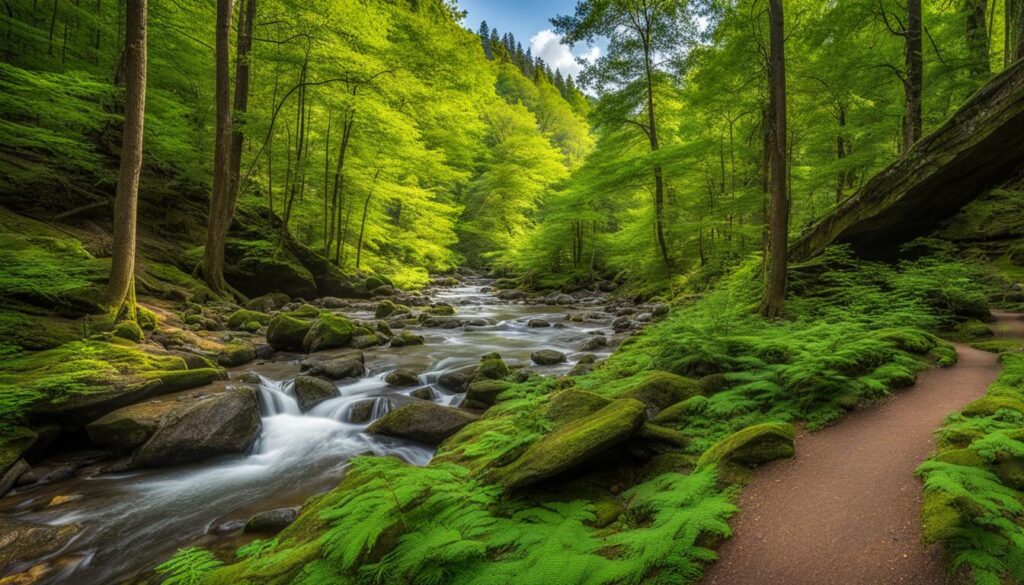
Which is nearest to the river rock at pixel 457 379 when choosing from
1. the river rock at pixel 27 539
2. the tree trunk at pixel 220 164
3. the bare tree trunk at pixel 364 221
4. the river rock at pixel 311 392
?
the river rock at pixel 311 392

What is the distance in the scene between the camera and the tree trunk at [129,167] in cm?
778

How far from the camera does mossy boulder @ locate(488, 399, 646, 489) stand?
10.2 ft

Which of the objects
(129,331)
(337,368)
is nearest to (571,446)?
(337,368)

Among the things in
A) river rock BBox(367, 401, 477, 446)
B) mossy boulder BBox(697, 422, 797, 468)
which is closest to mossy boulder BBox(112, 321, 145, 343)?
river rock BBox(367, 401, 477, 446)

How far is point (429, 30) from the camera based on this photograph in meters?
16.5

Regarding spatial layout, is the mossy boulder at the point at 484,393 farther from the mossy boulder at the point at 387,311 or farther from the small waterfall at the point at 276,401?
the mossy boulder at the point at 387,311

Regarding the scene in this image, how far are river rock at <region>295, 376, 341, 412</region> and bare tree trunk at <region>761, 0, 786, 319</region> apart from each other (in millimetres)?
7632

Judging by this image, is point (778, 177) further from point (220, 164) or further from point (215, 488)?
point (220, 164)

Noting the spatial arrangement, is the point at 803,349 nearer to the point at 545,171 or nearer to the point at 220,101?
the point at 220,101

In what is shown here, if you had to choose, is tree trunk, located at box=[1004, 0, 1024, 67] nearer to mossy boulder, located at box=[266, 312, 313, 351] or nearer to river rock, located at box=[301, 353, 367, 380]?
river rock, located at box=[301, 353, 367, 380]

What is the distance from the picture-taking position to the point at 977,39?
1086cm

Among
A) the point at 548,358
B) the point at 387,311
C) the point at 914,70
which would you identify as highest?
the point at 914,70

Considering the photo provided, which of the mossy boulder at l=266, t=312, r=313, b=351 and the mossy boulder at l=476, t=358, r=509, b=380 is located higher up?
the mossy boulder at l=266, t=312, r=313, b=351

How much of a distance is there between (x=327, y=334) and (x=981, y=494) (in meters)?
11.1
